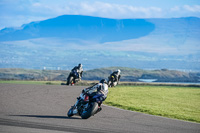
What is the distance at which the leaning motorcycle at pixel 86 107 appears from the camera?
49.4ft

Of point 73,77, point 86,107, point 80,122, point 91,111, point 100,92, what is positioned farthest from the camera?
point 73,77

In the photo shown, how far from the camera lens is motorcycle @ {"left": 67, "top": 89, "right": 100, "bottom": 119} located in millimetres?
15047

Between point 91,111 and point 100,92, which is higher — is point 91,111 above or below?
below

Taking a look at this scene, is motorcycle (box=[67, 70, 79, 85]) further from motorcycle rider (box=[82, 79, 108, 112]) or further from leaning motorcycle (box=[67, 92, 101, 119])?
motorcycle rider (box=[82, 79, 108, 112])

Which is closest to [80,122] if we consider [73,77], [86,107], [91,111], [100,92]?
[91,111]

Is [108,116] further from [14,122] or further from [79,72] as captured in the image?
[79,72]

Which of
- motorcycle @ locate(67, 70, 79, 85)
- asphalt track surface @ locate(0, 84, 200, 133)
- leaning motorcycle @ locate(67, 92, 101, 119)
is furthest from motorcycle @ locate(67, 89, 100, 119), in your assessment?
motorcycle @ locate(67, 70, 79, 85)

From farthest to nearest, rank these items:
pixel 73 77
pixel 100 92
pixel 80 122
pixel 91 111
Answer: pixel 73 77 < pixel 100 92 < pixel 91 111 < pixel 80 122

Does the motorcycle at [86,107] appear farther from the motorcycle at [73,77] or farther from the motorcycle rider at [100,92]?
the motorcycle at [73,77]

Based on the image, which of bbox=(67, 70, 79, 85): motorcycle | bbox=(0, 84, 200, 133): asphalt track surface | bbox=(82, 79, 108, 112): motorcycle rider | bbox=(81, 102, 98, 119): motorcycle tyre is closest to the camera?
bbox=(0, 84, 200, 133): asphalt track surface

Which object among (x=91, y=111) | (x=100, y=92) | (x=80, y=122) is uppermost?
(x=100, y=92)

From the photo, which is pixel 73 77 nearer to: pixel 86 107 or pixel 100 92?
pixel 86 107

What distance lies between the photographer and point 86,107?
15.5 metres

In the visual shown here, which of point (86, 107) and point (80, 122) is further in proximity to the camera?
point (86, 107)
